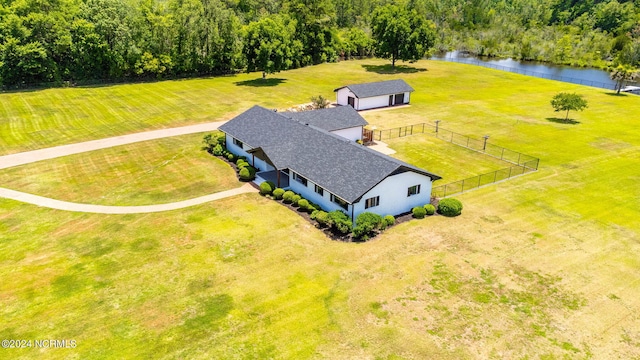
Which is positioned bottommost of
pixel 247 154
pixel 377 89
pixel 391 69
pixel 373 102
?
pixel 247 154

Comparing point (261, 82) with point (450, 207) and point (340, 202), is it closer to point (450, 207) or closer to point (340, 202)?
point (340, 202)

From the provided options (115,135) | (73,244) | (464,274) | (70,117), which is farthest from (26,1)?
(464,274)

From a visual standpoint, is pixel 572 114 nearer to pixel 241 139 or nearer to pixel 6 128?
pixel 241 139

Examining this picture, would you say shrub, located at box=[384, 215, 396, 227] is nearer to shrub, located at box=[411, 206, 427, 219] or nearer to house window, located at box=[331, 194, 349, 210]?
shrub, located at box=[411, 206, 427, 219]

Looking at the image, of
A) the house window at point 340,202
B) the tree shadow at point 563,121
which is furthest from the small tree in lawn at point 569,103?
the house window at point 340,202

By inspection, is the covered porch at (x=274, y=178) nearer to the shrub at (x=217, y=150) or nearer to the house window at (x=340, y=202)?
the house window at (x=340, y=202)

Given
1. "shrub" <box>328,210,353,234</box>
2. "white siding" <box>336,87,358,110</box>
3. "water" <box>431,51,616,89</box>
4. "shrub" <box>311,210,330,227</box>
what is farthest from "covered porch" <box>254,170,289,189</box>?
"water" <box>431,51,616,89</box>

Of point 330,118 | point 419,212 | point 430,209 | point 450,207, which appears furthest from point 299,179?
point 330,118
